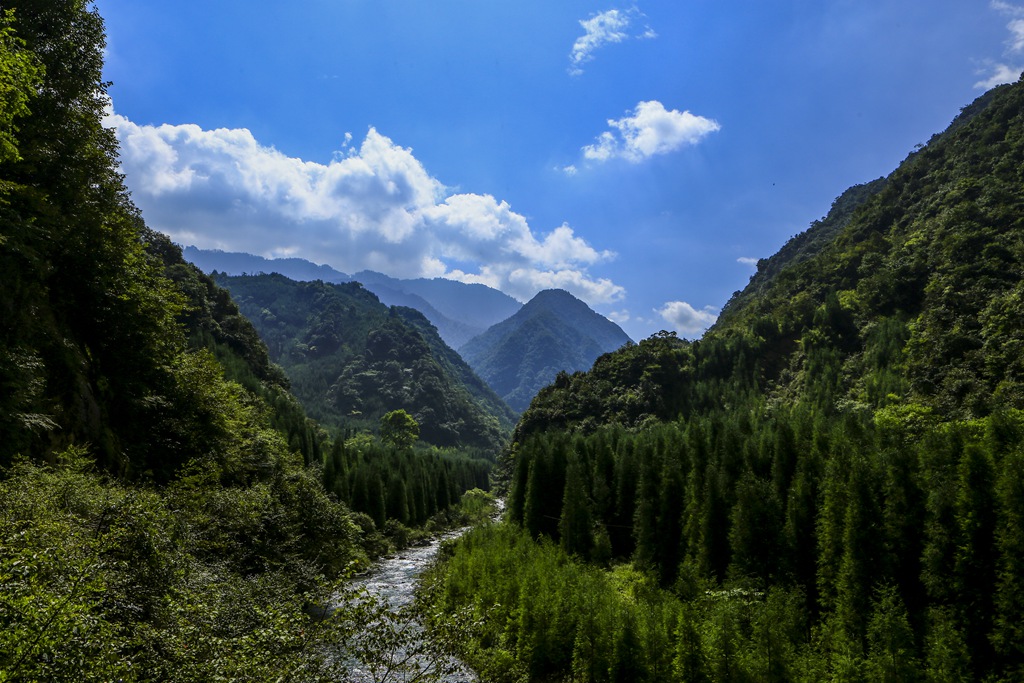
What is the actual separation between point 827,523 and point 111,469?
37.4m

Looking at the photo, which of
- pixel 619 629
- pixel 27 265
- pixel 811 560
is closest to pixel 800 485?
pixel 811 560

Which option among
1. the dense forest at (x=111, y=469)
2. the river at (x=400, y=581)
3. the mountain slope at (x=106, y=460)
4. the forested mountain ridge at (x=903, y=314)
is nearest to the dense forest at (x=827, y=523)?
the forested mountain ridge at (x=903, y=314)

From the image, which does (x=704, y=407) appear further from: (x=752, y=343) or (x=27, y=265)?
(x=27, y=265)

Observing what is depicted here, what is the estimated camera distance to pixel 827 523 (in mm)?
29797

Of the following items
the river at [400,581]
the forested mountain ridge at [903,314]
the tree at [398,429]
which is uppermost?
the forested mountain ridge at [903,314]

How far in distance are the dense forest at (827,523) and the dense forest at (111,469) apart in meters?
6.51

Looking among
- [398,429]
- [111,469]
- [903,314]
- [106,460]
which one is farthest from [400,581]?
[398,429]

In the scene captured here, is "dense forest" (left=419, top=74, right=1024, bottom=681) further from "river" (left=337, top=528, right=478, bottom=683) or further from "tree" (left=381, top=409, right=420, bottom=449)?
"tree" (left=381, top=409, right=420, bottom=449)

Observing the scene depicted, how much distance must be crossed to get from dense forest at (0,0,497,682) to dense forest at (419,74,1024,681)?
6.51 meters

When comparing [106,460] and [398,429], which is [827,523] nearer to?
[106,460]

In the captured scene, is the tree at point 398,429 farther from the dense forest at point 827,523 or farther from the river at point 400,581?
the dense forest at point 827,523

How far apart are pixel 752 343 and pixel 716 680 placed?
394ft

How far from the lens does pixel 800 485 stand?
116 feet

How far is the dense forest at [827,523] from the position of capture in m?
21.9
